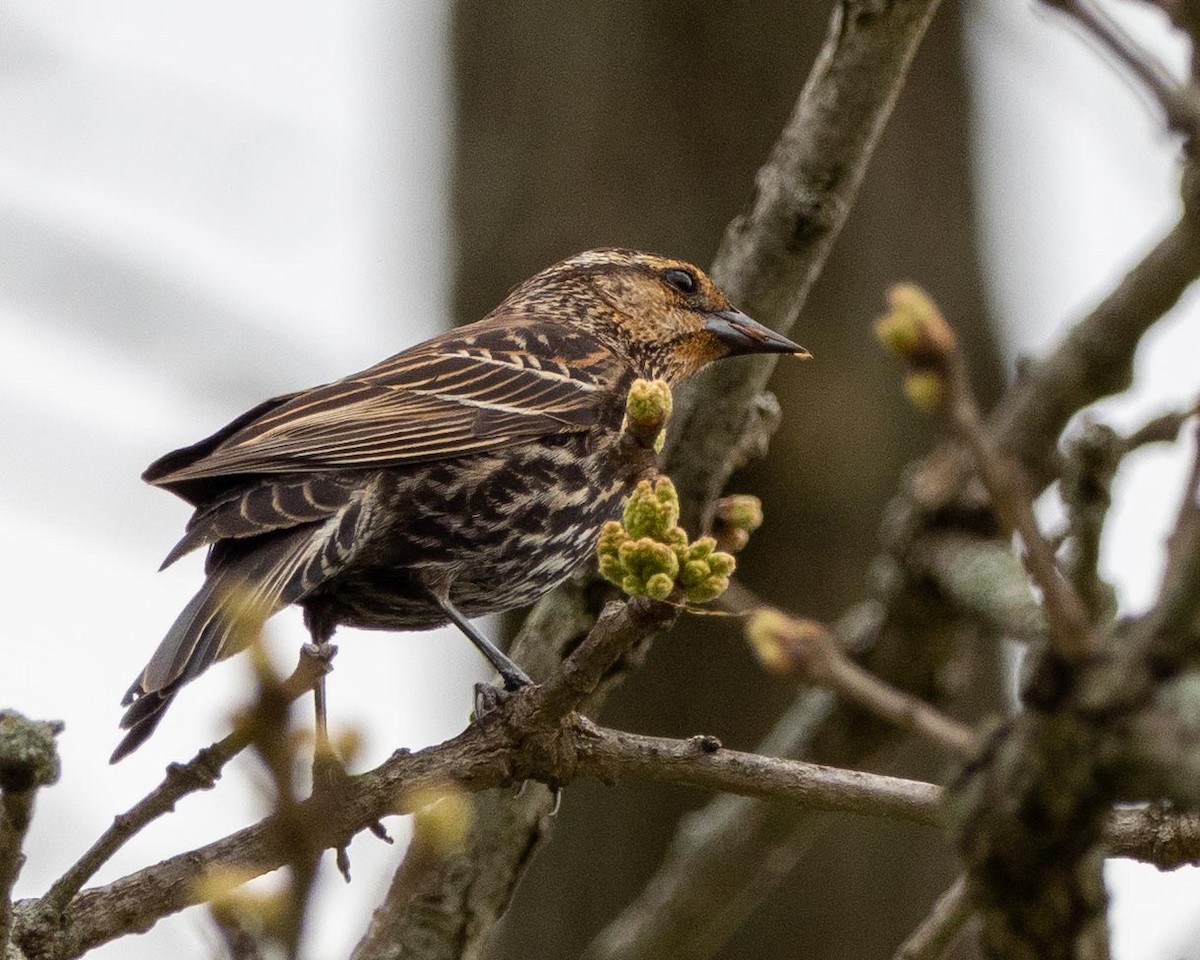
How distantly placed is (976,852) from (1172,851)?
5.64 feet

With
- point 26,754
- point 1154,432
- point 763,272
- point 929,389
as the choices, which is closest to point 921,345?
point 929,389

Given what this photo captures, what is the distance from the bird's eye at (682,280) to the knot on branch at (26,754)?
11.6 ft

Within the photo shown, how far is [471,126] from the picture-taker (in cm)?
625

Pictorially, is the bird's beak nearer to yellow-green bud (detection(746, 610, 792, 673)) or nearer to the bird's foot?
the bird's foot

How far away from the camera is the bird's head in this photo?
17.0ft

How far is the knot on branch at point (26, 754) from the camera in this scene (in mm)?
1938

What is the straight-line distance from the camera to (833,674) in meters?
1.35

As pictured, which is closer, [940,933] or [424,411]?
[940,933]

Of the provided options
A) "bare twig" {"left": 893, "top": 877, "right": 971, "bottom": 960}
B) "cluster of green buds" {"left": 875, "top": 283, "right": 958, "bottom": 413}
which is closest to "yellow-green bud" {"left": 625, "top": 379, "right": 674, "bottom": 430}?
"cluster of green buds" {"left": 875, "top": 283, "right": 958, "bottom": 413}

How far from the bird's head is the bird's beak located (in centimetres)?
15

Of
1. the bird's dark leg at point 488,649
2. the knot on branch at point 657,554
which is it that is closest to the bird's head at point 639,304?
the bird's dark leg at point 488,649

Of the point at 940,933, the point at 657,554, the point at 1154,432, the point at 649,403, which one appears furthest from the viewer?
the point at 940,933

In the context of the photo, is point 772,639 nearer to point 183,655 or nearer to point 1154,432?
point 1154,432

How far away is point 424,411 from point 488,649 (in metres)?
0.67
